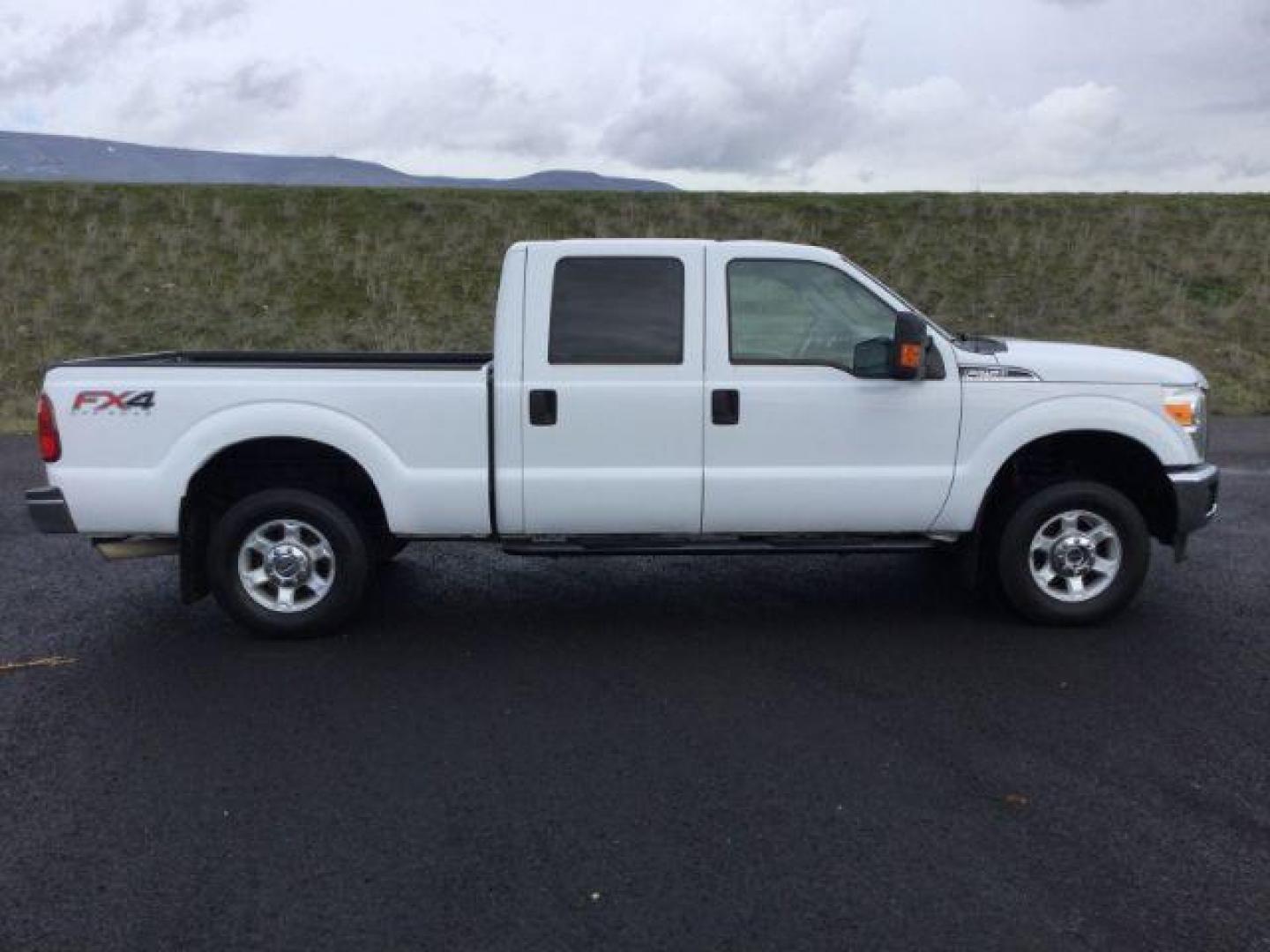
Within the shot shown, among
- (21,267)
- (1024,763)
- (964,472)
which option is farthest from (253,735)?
(21,267)

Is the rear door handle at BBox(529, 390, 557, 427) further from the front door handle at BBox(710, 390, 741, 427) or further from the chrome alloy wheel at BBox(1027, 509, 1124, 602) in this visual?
the chrome alloy wheel at BBox(1027, 509, 1124, 602)

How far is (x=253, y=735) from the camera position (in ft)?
16.4

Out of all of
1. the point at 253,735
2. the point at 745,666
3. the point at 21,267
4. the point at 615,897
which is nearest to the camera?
the point at 615,897

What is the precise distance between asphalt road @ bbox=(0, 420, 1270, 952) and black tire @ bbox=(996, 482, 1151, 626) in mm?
153

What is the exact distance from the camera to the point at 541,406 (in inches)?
238

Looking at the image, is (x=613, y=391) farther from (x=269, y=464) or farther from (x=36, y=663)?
(x=36, y=663)

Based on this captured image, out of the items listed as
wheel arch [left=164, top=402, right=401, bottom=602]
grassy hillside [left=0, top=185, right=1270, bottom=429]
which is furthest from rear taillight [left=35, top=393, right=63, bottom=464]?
grassy hillside [left=0, top=185, right=1270, bottom=429]

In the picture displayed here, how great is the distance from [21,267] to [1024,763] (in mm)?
24663

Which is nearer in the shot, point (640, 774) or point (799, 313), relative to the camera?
point (640, 774)

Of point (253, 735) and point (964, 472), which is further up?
point (964, 472)

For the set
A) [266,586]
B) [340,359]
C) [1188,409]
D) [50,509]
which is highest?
[340,359]

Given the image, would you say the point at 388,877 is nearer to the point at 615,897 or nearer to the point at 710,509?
the point at 615,897

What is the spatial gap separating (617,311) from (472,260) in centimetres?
2007

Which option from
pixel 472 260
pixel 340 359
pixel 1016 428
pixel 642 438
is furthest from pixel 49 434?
pixel 472 260
